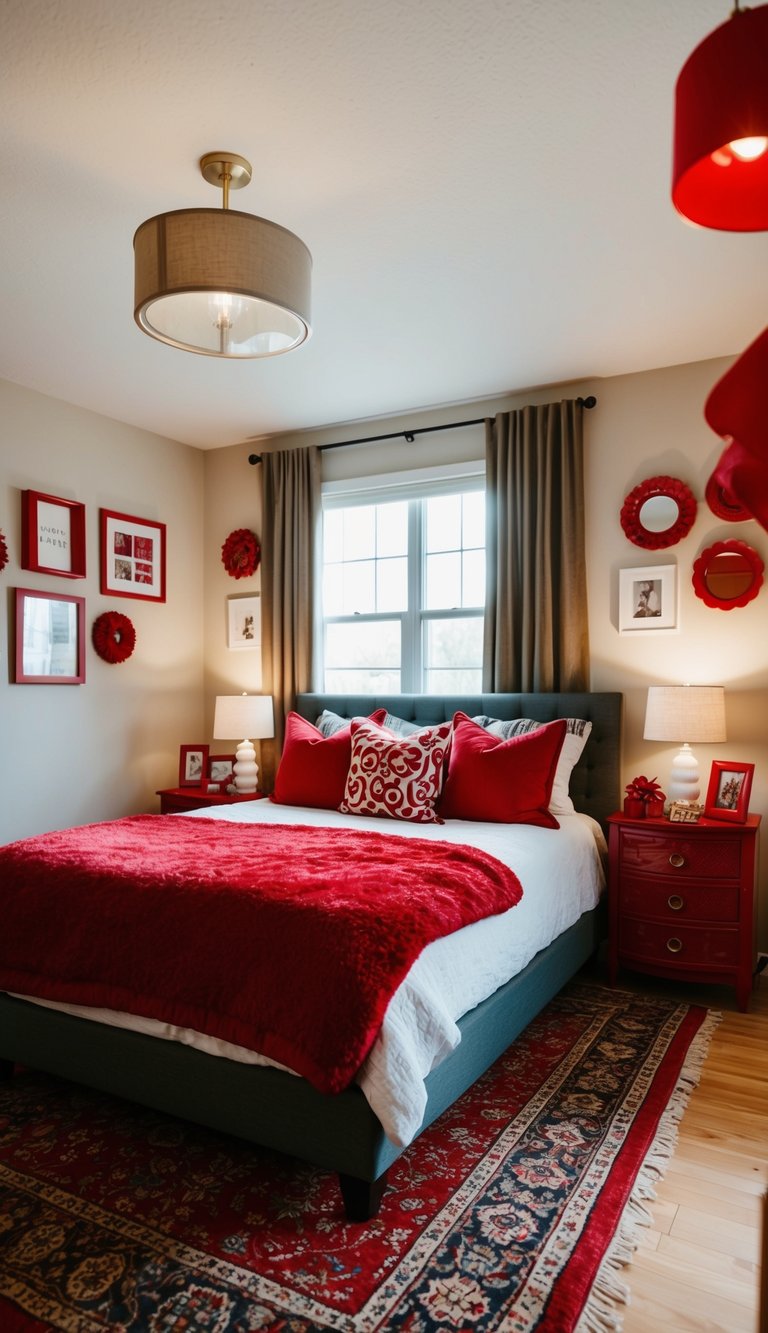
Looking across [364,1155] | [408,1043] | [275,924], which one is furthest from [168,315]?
Result: [364,1155]

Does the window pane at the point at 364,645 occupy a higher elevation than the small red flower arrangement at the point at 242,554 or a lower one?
lower

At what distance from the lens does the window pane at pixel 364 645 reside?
15.4 ft

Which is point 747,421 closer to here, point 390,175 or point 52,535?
point 390,175

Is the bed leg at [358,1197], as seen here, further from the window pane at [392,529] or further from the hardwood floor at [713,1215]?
the window pane at [392,529]

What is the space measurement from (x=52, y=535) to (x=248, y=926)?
9.35 feet

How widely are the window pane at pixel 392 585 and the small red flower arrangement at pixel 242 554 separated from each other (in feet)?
2.60

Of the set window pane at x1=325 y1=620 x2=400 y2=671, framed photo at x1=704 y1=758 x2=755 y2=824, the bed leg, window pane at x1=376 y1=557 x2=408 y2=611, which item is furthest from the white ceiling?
the bed leg

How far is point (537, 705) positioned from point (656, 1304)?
100 inches

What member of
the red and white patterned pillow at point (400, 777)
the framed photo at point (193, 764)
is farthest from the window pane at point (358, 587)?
the red and white patterned pillow at point (400, 777)

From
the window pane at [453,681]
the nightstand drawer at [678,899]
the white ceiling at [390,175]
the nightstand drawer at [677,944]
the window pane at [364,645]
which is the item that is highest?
the white ceiling at [390,175]

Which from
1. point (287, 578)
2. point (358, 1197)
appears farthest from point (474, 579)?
point (358, 1197)

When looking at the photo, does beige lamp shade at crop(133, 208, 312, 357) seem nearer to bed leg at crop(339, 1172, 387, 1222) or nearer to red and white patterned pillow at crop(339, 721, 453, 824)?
red and white patterned pillow at crop(339, 721, 453, 824)

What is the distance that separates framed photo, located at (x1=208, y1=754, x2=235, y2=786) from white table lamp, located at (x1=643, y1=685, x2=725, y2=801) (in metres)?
2.27

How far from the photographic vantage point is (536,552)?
407cm
